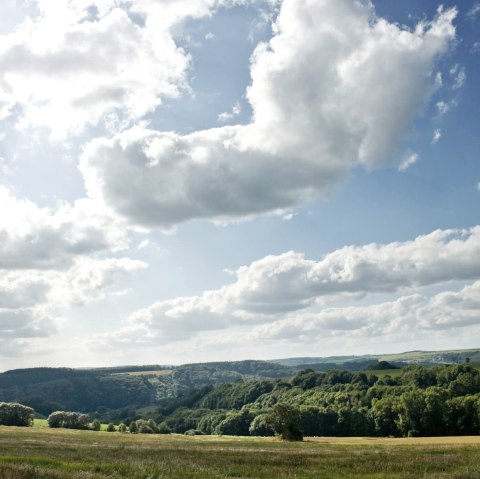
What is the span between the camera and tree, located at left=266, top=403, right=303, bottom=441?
8569cm

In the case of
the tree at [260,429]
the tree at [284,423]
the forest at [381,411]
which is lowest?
the tree at [260,429]

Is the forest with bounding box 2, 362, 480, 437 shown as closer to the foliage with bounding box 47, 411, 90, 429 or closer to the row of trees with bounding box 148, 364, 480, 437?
the row of trees with bounding box 148, 364, 480, 437

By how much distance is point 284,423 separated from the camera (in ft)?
283

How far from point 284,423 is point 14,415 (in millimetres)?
77414

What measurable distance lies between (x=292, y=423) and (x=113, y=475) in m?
72.2

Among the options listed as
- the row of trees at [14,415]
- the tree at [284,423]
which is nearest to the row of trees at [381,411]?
the tree at [284,423]

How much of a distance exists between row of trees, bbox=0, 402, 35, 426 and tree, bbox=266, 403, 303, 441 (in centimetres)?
7464

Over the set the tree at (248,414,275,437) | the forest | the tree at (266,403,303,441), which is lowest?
the tree at (248,414,275,437)

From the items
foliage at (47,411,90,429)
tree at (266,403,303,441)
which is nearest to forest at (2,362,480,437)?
tree at (266,403,303,441)

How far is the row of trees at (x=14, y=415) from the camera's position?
12612cm

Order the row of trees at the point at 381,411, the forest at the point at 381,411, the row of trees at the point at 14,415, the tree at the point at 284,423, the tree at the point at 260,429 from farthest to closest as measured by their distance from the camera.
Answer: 1. the tree at the point at 260,429
2. the row of trees at the point at 14,415
3. the forest at the point at 381,411
4. the row of trees at the point at 381,411
5. the tree at the point at 284,423

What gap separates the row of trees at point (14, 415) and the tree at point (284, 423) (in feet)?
245

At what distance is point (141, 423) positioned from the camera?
142375 millimetres

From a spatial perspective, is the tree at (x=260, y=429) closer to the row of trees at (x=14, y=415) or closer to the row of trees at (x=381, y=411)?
the row of trees at (x=381, y=411)
